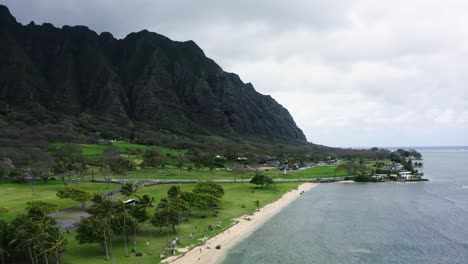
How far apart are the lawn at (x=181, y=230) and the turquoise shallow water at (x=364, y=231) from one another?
29.4ft

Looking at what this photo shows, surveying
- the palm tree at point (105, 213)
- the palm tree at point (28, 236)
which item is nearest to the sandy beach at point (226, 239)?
the palm tree at point (105, 213)

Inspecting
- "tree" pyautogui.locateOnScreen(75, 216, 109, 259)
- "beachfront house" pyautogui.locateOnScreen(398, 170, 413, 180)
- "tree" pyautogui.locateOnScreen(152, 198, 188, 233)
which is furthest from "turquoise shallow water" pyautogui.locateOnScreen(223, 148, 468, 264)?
"beachfront house" pyautogui.locateOnScreen(398, 170, 413, 180)

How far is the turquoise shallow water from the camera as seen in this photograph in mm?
63719

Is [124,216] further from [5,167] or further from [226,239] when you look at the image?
[5,167]

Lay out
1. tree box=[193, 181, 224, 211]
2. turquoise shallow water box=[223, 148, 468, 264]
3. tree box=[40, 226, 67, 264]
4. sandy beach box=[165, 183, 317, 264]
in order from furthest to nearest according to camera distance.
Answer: tree box=[193, 181, 224, 211] → turquoise shallow water box=[223, 148, 468, 264] → sandy beach box=[165, 183, 317, 264] → tree box=[40, 226, 67, 264]

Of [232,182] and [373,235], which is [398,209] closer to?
[373,235]

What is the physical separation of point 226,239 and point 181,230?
9309 millimetres

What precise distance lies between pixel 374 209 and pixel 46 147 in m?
161

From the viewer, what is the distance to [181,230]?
74000mm

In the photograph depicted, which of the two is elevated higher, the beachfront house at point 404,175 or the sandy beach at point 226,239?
the beachfront house at point 404,175

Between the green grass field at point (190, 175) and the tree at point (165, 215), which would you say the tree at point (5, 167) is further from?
the tree at point (165, 215)

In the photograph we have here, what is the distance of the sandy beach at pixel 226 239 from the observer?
58938 millimetres

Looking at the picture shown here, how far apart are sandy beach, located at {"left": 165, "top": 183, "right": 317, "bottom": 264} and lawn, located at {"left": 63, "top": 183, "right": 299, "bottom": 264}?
7.01 ft

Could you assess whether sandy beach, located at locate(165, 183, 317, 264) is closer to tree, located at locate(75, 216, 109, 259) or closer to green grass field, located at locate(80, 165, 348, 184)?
tree, located at locate(75, 216, 109, 259)
